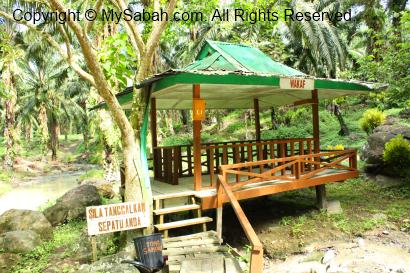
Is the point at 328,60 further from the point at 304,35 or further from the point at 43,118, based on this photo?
the point at 43,118

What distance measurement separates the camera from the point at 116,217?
622 centimetres

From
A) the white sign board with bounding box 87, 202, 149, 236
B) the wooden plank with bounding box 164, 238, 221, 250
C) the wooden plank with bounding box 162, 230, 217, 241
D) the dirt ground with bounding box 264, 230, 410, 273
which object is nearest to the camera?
the white sign board with bounding box 87, 202, 149, 236

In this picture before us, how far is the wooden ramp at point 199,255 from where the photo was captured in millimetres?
5301

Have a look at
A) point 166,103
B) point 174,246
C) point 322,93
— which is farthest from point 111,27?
point 174,246

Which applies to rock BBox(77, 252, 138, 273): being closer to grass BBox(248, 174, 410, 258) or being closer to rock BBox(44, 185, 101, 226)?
grass BBox(248, 174, 410, 258)

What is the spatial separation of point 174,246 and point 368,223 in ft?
16.4

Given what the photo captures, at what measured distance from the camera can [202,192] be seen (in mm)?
7277

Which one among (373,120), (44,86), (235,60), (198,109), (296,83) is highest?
(44,86)

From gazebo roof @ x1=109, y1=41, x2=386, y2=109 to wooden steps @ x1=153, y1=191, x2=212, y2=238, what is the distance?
2.25 meters

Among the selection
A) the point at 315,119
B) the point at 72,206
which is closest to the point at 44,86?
the point at 72,206

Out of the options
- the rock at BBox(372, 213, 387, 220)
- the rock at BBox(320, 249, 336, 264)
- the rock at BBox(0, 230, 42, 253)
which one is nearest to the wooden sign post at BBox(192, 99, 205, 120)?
the rock at BBox(320, 249, 336, 264)

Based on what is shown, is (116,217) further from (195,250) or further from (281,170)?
(281,170)

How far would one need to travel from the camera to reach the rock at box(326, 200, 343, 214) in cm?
937

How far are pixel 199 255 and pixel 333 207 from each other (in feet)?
16.9
